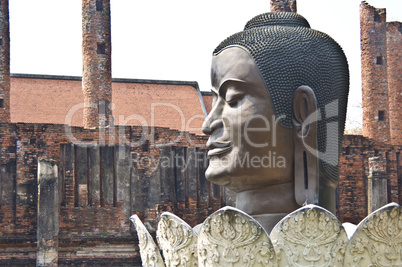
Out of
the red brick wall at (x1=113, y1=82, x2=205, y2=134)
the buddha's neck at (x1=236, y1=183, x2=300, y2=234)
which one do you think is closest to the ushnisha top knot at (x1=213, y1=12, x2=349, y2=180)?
the buddha's neck at (x1=236, y1=183, x2=300, y2=234)

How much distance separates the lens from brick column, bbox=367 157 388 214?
17953mm

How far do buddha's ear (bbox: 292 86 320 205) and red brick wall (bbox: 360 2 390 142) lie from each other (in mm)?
17036

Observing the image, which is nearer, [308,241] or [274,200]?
[308,241]

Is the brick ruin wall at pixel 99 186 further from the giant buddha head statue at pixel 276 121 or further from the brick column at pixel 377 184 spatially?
the giant buddha head statue at pixel 276 121

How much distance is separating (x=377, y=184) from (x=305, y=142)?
14.7m

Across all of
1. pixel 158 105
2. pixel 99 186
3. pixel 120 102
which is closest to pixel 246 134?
pixel 99 186

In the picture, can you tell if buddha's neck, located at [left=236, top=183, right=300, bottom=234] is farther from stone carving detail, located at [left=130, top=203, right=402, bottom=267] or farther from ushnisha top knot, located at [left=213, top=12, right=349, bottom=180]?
stone carving detail, located at [left=130, top=203, right=402, bottom=267]

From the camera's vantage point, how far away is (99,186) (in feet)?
55.9

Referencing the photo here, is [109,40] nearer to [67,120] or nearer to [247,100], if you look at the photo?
[67,120]

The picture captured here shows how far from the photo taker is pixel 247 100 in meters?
3.95

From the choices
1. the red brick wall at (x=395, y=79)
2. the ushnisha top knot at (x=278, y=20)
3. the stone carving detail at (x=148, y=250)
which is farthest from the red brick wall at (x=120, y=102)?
the stone carving detail at (x=148, y=250)

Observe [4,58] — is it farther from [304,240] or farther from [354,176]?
[304,240]

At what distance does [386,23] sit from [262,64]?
18.1 meters

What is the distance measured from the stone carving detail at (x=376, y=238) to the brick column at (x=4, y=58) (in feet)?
50.5
